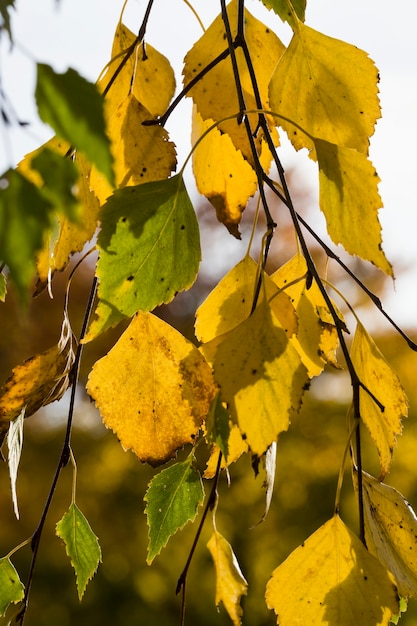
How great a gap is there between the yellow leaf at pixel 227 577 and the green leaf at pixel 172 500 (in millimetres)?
56

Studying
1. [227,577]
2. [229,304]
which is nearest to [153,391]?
[229,304]

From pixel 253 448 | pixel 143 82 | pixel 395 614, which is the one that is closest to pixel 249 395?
pixel 253 448

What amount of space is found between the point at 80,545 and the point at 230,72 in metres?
0.30

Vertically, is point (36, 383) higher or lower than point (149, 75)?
lower

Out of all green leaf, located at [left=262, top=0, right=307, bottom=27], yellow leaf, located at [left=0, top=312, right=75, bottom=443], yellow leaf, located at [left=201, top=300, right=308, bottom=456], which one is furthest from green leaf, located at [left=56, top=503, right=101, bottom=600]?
green leaf, located at [left=262, top=0, right=307, bottom=27]

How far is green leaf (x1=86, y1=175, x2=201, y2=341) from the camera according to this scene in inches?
15.0

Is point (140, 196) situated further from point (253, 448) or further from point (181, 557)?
point (181, 557)

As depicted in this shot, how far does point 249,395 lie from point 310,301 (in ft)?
0.34

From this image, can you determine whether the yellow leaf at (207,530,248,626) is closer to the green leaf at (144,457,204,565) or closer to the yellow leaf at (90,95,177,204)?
the green leaf at (144,457,204,565)

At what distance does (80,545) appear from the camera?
54 centimetres

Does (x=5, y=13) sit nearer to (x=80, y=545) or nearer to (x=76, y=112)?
(x=76, y=112)

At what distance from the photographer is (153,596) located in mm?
4309

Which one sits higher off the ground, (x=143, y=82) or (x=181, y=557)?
(x=143, y=82)

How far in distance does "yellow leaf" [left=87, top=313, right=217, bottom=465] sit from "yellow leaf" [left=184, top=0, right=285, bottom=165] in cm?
11
